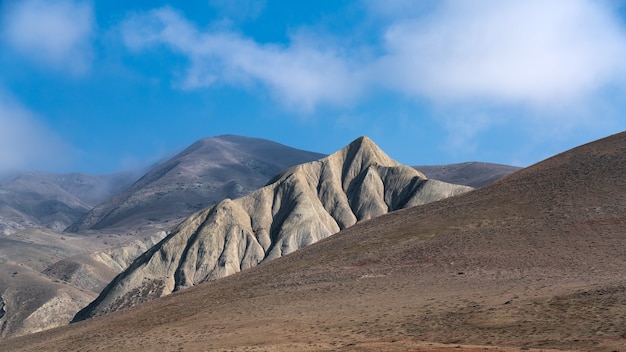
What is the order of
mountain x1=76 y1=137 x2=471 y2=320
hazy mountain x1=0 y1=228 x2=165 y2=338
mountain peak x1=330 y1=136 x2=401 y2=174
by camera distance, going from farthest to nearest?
mountain peak x1=330 y1=136 x2=401 y2=174 < mountain x1=76 y1=137 x2=471 y2=320 < hazy mountain x1=0 y1=228 x2=165 y2=338

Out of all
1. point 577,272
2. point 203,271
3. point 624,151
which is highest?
point 203,271

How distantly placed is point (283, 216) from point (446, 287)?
8994 centimetres

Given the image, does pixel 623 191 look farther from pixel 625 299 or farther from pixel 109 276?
pixel 109 276

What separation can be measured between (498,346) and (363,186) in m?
115

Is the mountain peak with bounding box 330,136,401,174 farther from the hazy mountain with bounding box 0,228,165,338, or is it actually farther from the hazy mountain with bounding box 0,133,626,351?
the hazy mountain with bounding box 0,133,626,351

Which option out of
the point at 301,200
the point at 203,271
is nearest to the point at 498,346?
the point at 203,271

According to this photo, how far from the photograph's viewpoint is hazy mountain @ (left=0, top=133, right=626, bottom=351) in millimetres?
33594

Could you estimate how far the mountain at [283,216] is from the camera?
120m

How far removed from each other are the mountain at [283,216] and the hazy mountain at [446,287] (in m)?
45.6

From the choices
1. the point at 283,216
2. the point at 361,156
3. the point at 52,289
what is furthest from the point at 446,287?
the point at 361,156

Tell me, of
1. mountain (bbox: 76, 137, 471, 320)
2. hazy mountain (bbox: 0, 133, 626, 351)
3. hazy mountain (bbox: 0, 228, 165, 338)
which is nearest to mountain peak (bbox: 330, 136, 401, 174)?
mountain (bbox: 76, 137, 471, 320)

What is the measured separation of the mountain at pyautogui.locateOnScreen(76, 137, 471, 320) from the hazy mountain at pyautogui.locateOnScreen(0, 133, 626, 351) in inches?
1796

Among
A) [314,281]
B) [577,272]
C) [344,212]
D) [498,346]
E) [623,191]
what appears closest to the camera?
[498,346]

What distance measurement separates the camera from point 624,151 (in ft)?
228
